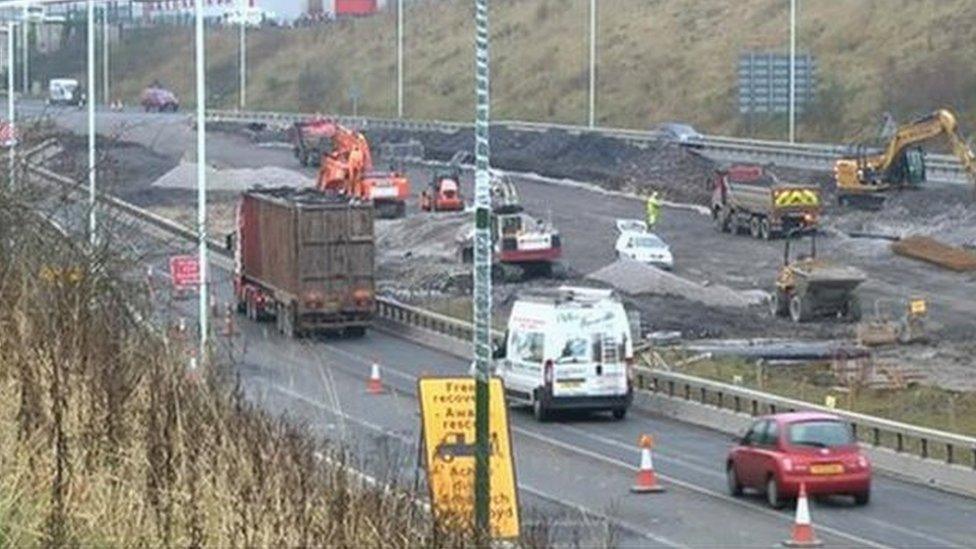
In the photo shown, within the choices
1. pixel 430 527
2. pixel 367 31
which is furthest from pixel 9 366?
pixel 367 31

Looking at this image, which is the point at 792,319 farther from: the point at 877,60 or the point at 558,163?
the point at 877,60

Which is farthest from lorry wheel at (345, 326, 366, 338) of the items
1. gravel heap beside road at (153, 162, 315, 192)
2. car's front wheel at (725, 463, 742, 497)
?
gravel heap beside road at (153, 162, 315, 192)

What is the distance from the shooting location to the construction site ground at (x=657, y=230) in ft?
186

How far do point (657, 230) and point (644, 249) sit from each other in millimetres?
10824

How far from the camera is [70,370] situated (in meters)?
17.2

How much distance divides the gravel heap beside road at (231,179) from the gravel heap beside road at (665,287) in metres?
25.5

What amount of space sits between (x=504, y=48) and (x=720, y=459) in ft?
343

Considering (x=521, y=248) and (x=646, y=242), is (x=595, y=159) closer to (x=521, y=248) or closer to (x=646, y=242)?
(x=646, y=242)

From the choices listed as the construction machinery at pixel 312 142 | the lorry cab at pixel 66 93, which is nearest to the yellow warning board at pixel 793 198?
the construction machinery at pixel 312 142

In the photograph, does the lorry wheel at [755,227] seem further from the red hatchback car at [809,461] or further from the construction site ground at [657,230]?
→ the red hatchback car at [809,461]

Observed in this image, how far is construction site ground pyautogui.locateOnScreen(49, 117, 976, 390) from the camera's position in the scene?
56812 mm

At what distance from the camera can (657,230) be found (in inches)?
3137

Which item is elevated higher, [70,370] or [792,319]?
[70,370]

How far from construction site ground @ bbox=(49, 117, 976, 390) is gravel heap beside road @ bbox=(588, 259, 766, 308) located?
7 centimetres
